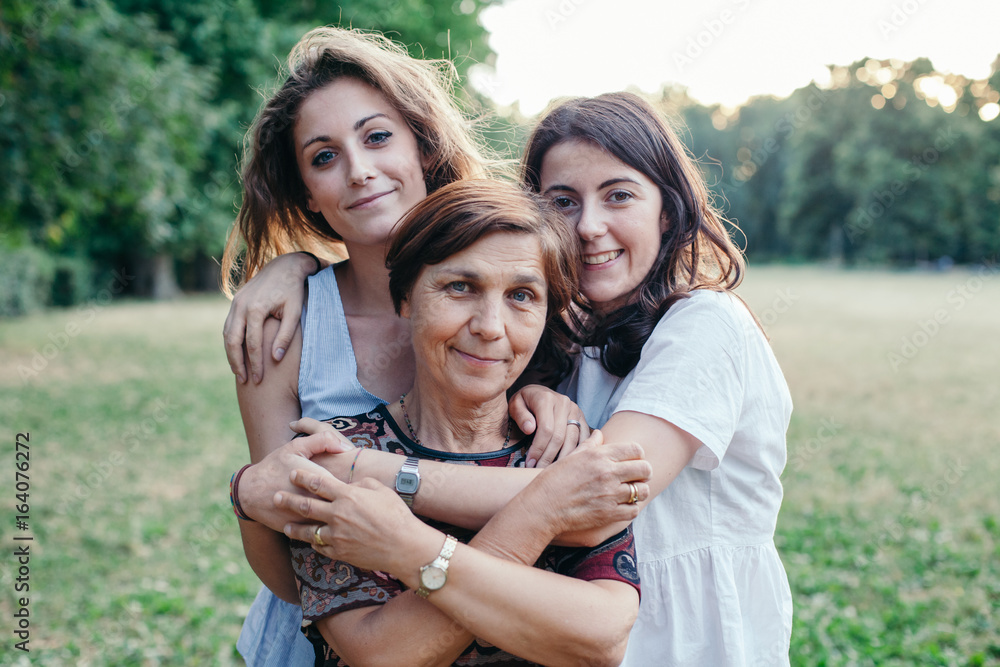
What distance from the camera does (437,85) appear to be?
9.49 feet

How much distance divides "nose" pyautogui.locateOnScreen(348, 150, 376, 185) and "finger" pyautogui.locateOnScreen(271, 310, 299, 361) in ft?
1.69

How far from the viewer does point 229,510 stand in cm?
748

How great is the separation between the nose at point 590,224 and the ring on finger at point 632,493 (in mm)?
837

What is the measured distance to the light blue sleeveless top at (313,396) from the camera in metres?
2.36

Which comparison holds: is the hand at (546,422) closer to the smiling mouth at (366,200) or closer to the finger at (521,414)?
the finger at (521,414)

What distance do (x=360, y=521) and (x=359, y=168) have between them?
4.09ft

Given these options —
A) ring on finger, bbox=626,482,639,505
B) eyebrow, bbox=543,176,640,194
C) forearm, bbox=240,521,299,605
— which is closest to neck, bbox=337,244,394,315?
eyebrow, bbox=543,176,640,194

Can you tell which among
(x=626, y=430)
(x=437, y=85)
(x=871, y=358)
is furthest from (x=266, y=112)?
(x=871, y=358)

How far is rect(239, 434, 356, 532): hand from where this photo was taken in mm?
1924

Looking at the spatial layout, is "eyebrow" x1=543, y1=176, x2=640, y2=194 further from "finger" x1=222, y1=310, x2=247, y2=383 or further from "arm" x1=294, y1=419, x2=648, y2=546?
"finger" x1=222, y1=310, x2=247, y2=383

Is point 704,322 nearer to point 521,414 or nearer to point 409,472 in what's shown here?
point 521,414

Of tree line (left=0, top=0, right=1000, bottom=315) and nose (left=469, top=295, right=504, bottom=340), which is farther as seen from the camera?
tree line (left=0, top=0, right=1000, bottom=315)

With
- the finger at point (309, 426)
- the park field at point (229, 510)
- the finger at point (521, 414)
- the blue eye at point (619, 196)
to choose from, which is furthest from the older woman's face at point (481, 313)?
the park field at point (229, 510)

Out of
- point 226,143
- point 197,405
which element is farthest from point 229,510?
point 226,143
